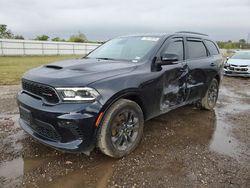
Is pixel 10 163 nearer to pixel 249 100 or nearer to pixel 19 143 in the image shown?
pixel 19 143

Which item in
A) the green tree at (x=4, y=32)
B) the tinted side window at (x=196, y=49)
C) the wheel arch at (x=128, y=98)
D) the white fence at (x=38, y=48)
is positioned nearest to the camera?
the wheel arch at (x=128, y=98)

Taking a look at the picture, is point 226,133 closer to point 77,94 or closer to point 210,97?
point 210,97

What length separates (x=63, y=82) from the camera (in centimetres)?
292

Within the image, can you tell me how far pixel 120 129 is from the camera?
339cm

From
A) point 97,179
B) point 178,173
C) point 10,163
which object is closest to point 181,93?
point 178,173

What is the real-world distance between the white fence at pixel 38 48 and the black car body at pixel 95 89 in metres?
27.6

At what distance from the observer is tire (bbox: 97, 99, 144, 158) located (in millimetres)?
3102

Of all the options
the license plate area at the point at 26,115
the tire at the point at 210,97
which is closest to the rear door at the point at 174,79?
the tire at the point at 210,97

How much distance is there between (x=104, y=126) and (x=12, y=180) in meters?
1.29

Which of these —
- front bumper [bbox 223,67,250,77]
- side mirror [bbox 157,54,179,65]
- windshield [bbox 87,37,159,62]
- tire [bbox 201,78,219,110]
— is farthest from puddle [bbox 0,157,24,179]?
front bumper [bbox 223,67,250,77]

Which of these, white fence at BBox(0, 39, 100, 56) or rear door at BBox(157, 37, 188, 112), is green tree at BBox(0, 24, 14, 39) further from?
rear door at BBox(157, 37, 188, 112)

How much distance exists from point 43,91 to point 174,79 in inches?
89.1

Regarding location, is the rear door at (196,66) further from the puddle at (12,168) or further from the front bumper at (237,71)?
the front bumper at (237,71)

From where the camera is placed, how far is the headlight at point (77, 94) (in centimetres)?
290
